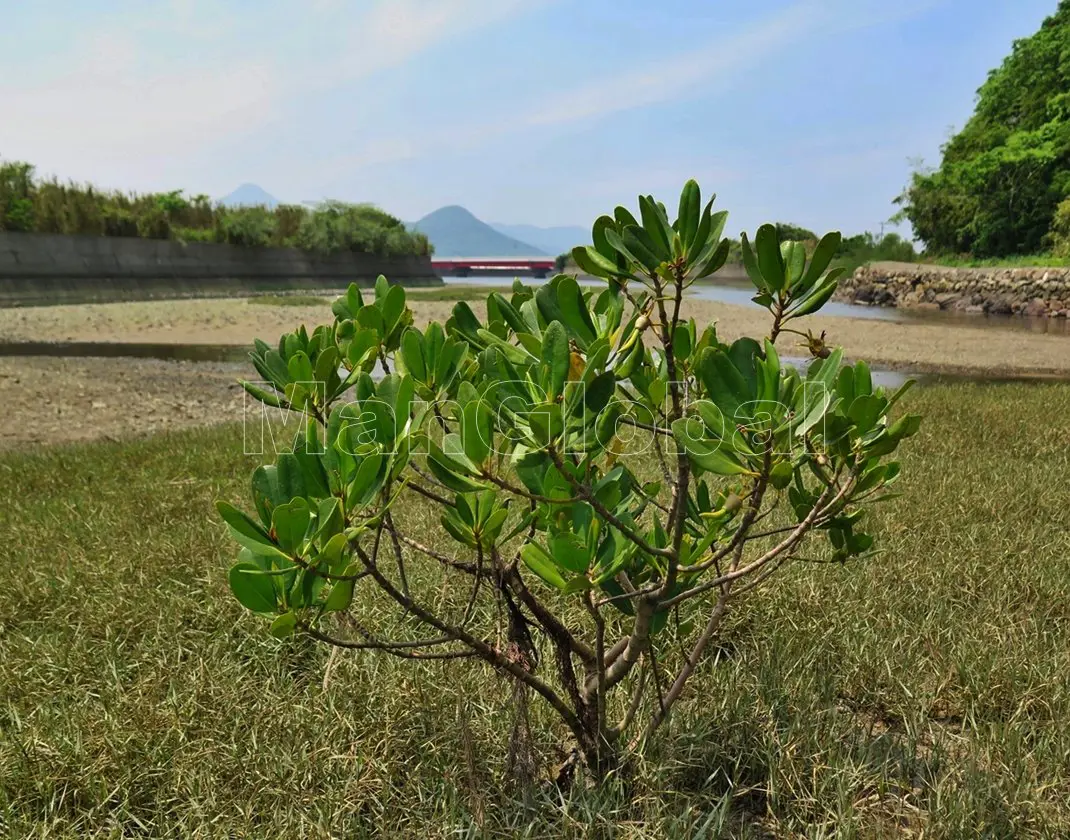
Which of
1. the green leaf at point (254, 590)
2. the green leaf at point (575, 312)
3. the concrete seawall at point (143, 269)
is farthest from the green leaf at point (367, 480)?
the concrete seawall at point (143, 269)

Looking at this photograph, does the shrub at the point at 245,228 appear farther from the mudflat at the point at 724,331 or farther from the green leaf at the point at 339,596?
the green leaf at the point at 339,596

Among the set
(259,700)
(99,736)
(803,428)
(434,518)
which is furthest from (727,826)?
(434,518)

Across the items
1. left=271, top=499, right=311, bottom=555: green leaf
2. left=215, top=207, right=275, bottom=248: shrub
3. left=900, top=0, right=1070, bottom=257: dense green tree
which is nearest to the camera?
left=271, top=499, right=311, bottom=555: green leaf

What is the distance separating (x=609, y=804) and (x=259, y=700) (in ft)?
2.49

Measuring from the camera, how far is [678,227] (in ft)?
2.75

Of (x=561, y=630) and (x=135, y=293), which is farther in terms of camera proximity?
(x=135, y=293)

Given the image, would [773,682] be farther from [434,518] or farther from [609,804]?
[434,518]

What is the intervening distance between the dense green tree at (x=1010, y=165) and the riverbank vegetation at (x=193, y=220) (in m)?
19.5

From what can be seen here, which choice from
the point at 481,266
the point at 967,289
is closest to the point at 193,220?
the point at 967,289

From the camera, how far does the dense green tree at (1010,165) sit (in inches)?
875

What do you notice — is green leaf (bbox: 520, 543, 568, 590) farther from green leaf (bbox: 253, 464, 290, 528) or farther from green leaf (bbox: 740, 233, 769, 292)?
green leaf (bbox: 740, 233, 769, 292)

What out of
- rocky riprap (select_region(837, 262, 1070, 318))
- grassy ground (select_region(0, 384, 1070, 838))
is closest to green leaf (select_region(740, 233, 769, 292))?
grassy ground (select_region(0, 384, 1070, 838))

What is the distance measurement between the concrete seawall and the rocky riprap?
1647 centimetres

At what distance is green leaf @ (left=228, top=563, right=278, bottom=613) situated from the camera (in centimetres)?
87
